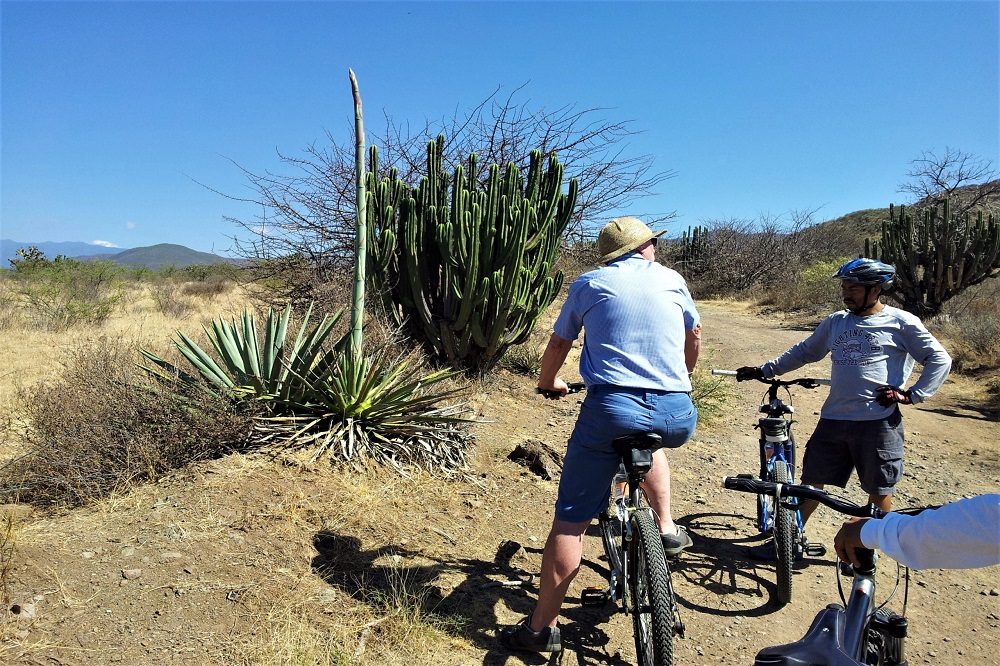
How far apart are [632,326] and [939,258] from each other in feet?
52.6

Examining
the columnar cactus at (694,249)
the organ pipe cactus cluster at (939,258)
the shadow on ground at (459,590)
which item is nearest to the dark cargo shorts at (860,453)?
the shadow on ground at (459,590)

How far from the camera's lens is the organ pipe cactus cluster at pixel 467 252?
7.25 meters

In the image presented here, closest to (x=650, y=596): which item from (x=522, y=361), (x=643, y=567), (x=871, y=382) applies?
(x=643, y=567)

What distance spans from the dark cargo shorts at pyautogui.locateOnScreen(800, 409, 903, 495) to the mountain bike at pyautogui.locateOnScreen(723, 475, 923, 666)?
2.06 metres

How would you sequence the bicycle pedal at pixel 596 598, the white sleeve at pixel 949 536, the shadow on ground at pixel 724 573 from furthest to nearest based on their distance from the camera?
the shadow on ground at pixel 724 573 → the bicycle pedal at pixel 596 598 → the white sleeve at pixel 949 536

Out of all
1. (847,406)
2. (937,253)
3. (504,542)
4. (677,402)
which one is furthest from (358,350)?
(937,253)

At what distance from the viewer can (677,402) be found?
9.14 feet

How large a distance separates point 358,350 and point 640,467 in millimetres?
2813

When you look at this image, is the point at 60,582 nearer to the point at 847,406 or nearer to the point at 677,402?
the point at 677,402

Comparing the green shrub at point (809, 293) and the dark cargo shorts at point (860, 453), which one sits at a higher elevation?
the green shrub at point (809, 293)

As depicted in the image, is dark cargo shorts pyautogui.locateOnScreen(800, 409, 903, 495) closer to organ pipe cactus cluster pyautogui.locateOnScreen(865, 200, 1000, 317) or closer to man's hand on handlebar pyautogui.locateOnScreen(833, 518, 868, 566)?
man's hand on handlebar pyautogui.locateOnScreen(833, 518, 868, 566)

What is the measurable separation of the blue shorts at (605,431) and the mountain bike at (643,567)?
0.05 meters

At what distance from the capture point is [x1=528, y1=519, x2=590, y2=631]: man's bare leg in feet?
9.34

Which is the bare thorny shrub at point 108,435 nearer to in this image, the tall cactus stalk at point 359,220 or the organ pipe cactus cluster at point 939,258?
the tall cactus stalk at point 359,220
